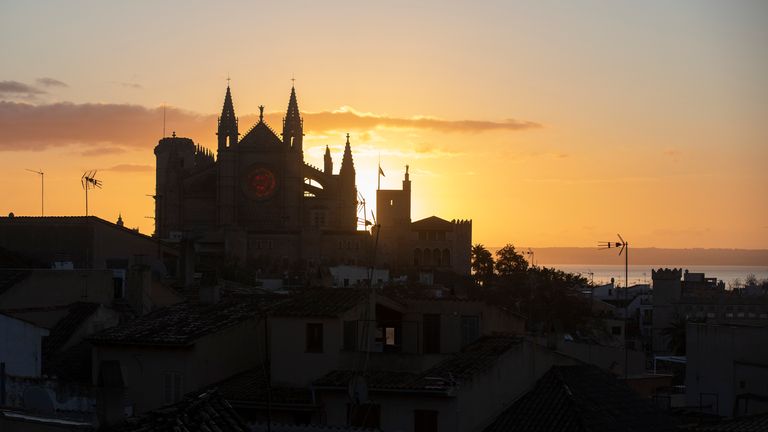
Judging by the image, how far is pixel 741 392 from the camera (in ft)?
77.7

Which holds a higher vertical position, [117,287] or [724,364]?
[117,287]

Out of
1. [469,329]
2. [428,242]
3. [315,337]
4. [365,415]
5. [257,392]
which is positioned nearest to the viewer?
[365,415]

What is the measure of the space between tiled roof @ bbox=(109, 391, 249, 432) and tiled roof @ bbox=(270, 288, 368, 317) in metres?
7.44

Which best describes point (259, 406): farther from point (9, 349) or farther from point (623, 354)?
point (623, 354)

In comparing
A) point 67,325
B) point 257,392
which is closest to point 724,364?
point 257,392

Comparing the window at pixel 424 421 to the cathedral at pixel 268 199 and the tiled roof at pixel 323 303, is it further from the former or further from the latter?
the cathedral at pixel 268 199

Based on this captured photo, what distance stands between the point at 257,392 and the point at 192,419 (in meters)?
7.25

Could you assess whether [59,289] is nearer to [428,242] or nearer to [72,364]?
[72,364]

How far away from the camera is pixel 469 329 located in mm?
21891

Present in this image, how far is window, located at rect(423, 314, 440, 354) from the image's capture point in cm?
2192

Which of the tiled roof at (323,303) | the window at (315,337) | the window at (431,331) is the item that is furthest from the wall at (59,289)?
the window at (431,331)

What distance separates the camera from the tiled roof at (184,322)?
70.8ft

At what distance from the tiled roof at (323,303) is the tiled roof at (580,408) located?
9.58ft

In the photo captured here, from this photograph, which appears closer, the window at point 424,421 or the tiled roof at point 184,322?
the window at point 424,421
